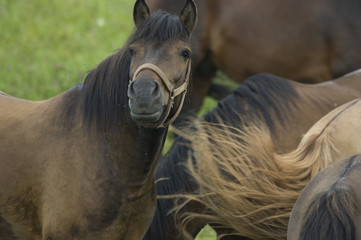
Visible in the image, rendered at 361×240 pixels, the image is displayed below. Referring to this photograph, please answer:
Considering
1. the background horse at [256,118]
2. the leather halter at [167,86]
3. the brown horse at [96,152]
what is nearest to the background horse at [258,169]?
the background horse at [256,118]

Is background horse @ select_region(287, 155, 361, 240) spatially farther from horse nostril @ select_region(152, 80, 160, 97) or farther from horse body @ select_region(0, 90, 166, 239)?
horse body @ select_region(0, 90, 166, 239)

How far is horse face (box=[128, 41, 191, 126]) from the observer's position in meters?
2.75

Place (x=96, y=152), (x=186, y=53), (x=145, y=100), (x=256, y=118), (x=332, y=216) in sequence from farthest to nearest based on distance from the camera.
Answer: (x=256, y=118) < (x=96, y=152) < (x=186, y=53) < (x=145, y=100) < (x=332, y=216)

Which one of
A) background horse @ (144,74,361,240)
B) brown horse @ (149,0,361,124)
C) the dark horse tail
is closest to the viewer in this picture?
the dark horse tail

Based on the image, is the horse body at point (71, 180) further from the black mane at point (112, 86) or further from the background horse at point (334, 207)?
the background horse at point (334, 207)

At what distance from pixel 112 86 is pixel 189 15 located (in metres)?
0.50

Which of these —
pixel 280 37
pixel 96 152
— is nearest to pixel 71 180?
pixel 96 152

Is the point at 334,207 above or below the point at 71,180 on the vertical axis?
below

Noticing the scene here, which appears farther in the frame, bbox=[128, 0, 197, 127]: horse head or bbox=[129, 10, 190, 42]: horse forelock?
bbox=[129, 10, 190, 42]: horse forelock

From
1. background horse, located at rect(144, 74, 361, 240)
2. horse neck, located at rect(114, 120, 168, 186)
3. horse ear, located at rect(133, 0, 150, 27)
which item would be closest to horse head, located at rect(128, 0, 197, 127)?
horse ear, located at rect(133, 0, 150, 27)

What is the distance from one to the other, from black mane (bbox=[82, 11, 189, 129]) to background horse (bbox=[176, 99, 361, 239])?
30.8 inches

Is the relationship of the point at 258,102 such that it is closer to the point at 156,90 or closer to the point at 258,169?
the point at 258,169

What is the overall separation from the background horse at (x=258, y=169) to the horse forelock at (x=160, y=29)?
2.98 feet

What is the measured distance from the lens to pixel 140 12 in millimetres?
3070
